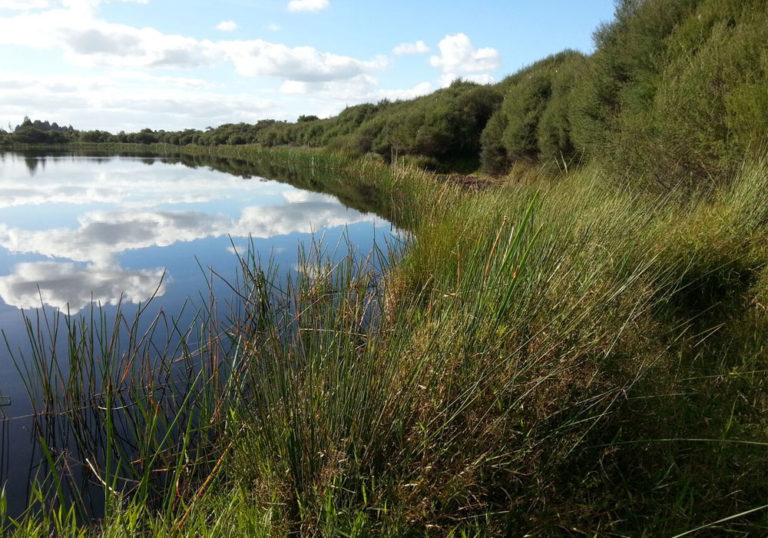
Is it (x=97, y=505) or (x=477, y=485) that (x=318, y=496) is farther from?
(x=97, y=505)

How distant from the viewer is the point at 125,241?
8.11 m

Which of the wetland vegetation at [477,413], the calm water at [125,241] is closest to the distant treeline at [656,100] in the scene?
the wetland vegetation at [477,413]

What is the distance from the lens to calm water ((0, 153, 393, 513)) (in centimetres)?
395

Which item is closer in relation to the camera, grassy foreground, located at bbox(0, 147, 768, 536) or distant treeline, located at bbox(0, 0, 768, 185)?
grassy foreground, located at bbox(0, 147, 768, 536)

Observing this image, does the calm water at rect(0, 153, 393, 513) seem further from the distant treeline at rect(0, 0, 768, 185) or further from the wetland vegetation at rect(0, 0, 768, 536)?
the distant treeline at rect(0, 0, 768, 185)

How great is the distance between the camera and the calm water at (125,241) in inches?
156

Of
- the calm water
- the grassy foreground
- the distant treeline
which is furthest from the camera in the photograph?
the distant treeline

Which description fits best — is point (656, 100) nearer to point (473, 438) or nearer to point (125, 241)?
A: point (473, 438)

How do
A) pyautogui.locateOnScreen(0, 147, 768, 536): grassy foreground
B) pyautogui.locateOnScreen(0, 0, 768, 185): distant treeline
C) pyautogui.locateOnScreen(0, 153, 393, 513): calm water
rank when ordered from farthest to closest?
pyautogui.locateOnScreen(0, 0, 768, 185): distant treeline < pyautogui.locateOnScreen(0, 153, 393, 513): calm water < pyautogui.locateOnScreen(0, 147, 768, 536): grassy foreground

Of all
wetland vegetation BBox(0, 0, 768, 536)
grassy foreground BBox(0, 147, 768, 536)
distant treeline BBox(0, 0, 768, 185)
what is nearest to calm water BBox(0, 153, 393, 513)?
wetland vegetation BBox(0, 0, 768, 536)

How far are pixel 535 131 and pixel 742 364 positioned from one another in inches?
519

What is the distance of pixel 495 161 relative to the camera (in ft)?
56.6

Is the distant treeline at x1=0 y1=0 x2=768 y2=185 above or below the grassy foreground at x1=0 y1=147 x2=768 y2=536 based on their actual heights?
above

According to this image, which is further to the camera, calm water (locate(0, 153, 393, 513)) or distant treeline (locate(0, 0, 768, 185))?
distant treeline (locate(0, 0, 768, 185))
